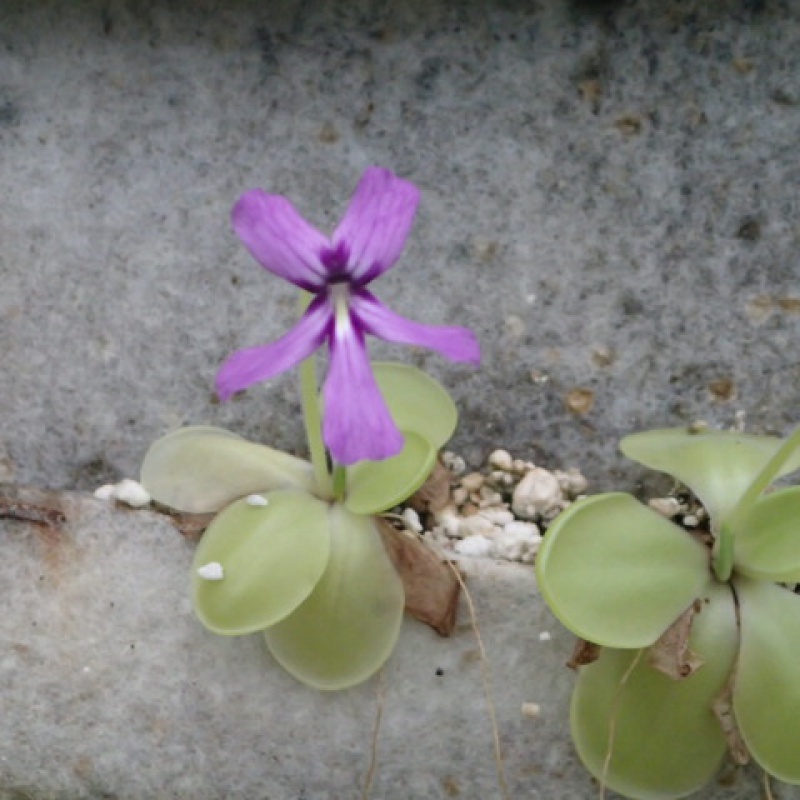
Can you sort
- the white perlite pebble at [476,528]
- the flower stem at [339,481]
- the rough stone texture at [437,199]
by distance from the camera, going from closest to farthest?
the flower stem at [339,481], the white perlite pebble at [476,528], the rough stone texture at [437,199]

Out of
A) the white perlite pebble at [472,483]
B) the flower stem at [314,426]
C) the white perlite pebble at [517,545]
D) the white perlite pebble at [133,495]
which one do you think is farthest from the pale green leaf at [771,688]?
the white perlite pebble at [133,495]

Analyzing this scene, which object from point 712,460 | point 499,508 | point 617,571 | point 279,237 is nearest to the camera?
point 279,237

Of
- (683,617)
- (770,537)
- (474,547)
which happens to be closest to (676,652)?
(683,617)

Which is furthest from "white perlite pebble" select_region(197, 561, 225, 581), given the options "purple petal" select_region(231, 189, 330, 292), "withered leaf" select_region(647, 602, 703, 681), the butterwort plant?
"withered leaf" select_region(647, 602, 703, 681)

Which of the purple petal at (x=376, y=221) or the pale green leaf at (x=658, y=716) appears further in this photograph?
the pale green leaf at (x=658, y=716)

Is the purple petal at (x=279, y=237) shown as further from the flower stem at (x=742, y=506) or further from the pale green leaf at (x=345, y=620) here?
the flower stem at (x=742, y=506)

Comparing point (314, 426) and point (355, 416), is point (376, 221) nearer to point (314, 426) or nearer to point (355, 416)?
point (355, 416)

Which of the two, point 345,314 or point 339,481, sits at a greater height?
point 345,314
